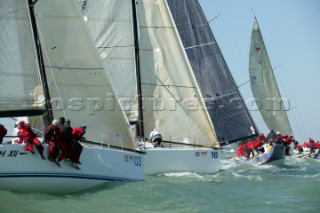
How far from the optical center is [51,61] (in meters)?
17.4

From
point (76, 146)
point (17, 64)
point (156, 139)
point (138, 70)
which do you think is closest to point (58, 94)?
point (17, 64)

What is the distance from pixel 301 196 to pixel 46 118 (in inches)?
298

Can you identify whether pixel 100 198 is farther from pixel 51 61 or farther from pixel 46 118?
pixel 51 61

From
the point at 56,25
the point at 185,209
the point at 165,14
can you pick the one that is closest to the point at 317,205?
the point at 185,209

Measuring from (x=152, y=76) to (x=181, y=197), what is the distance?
9.32 metres

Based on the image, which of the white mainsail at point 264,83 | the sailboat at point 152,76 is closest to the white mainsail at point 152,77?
the sailboat at point 152,76

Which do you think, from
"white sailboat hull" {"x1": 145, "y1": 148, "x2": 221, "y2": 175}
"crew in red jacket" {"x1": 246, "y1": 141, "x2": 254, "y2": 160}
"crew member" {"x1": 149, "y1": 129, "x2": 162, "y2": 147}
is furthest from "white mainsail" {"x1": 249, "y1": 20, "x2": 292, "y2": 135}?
"crew member" {"x1": 149, "y1": 129, "x2": 162, "y2": 147}

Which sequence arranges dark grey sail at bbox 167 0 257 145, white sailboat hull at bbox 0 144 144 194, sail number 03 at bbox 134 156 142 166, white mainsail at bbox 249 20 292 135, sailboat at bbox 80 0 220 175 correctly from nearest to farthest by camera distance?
white sailboat hull at bbox 0 144 144 194
sail number 03 at bbox 134 156 142 166
sailboat at bbox 80 0 220 175
dark grey sail at bbox 167 0 257 145
white mainsail at bbox 249 20 292 135

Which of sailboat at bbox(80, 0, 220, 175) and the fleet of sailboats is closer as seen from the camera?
the fleet of sailboats

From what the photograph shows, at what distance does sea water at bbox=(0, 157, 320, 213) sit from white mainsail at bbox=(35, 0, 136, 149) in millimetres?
1757

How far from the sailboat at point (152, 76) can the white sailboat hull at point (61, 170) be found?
23.0 feet

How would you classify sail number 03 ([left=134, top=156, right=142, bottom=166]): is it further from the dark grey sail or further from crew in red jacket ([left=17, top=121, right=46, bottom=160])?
the dark grey sail

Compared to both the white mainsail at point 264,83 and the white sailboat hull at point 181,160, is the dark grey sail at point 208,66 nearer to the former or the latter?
the white sailboat hull at point 181,160

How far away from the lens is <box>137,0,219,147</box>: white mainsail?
24.8 m
